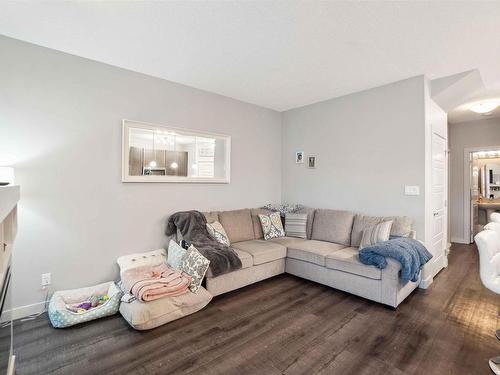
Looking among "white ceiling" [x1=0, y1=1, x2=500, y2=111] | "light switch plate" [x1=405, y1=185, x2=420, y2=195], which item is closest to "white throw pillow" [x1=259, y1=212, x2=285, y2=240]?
"light switch plate" [x1=405, y1=185, x2=420, y2=195]

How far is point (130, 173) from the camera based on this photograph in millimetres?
3131

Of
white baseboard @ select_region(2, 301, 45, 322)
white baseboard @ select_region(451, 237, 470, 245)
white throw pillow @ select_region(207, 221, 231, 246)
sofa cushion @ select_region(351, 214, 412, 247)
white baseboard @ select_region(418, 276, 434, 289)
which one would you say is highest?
sofa cushion @ select_region(351, 214, 412, 247)

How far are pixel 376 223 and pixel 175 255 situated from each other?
2.52 metres

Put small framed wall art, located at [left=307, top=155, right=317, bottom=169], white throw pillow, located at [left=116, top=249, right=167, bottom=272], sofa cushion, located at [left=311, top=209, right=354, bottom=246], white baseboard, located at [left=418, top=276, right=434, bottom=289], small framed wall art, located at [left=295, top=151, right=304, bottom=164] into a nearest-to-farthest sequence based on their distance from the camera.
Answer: white throw pillow, located at [left=116, top=249, right=167, bottom=272] < white baseboard, located at [left=418, top=276, right=434, bottom=289] < sofa cushion, located at [left=311, top=209, right=354, bottom=246] < small framed wall art, located at [left=307, top=155, right=317, bottom=169] < small framed wall art, located at [left=295, top=151, right=304, bottom=164]

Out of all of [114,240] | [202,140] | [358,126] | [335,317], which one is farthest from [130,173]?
[358,126]

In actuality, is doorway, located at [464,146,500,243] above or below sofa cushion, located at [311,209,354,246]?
above

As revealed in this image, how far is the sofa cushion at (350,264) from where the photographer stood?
2.77 meters

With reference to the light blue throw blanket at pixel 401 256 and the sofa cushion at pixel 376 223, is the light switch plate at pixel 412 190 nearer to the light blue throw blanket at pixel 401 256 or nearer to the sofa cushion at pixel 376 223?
the sofa cushion at pixel 376 223

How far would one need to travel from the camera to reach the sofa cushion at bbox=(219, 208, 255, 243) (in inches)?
146

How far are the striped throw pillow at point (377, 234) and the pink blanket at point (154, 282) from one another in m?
2.09

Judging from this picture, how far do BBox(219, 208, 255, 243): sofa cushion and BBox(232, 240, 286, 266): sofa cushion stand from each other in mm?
123

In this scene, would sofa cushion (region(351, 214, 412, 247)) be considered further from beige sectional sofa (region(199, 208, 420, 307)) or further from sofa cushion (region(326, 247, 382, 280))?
sofa cushion (region(326, 247, 382, 280))

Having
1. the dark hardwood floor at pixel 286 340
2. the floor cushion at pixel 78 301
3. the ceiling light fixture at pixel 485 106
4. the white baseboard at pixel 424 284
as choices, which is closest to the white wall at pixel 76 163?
the floor cushion at pixel 78 301

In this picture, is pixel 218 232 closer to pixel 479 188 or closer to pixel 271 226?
pixel 271 226
